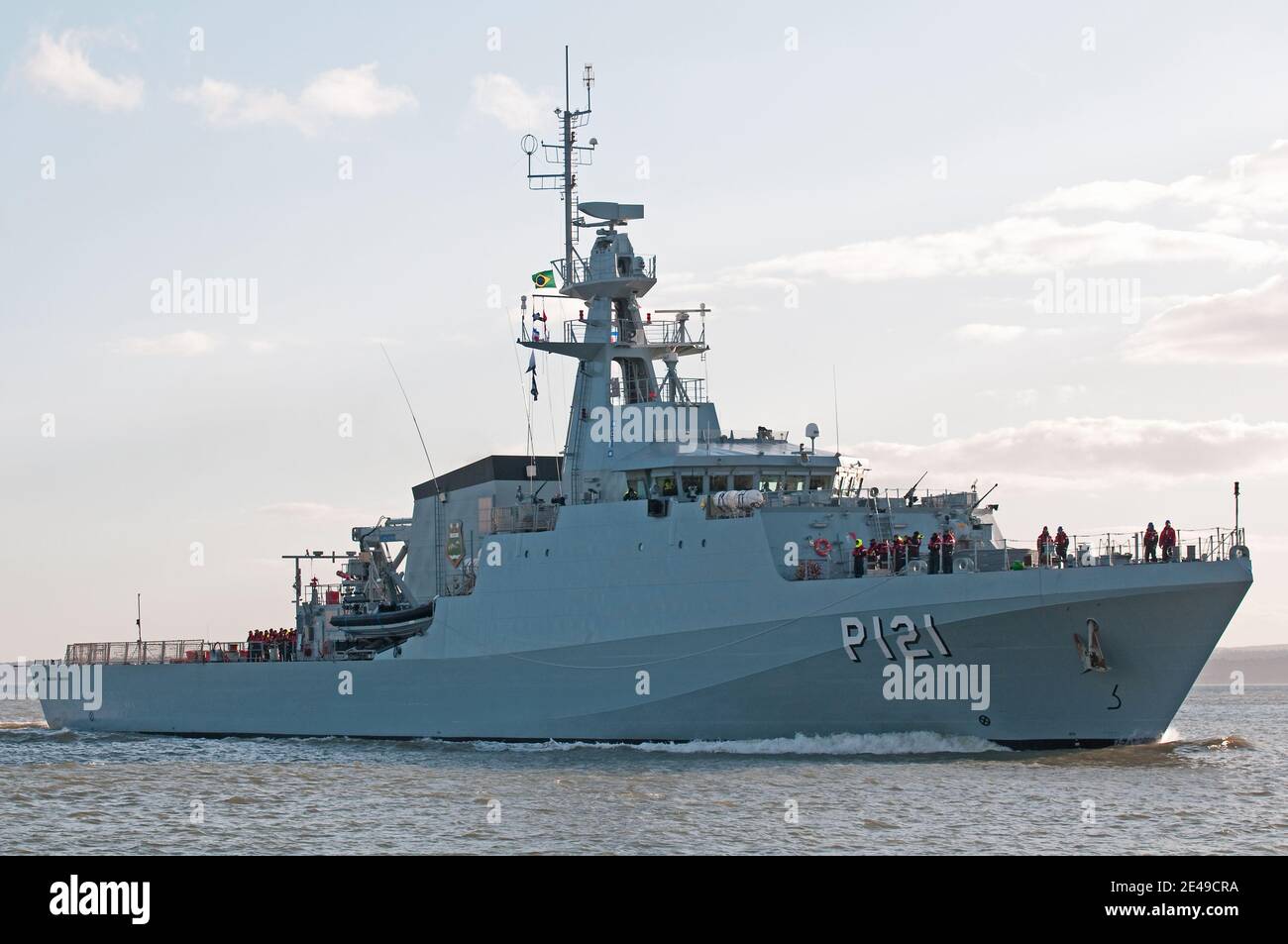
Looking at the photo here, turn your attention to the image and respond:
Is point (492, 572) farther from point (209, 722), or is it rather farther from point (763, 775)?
point (209, 722)

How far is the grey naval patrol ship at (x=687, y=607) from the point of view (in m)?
20.0

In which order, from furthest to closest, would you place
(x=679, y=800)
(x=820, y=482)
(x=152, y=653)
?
(x=152, y=653) → (x=820, y=482) → (x=679, y=800)

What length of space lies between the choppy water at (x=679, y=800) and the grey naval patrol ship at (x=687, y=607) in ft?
2.29

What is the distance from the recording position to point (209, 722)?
31.7 meters

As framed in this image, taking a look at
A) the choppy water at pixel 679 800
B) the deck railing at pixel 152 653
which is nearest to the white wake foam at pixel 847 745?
the choppy water at pixel 679 800

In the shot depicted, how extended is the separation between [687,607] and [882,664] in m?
3.17

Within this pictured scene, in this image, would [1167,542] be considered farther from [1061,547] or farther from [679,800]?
[679,800]

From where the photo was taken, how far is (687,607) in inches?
880

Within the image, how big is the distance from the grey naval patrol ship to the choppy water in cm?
70

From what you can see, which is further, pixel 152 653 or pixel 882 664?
pixel 152 653

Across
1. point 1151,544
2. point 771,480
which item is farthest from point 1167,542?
point 771,480

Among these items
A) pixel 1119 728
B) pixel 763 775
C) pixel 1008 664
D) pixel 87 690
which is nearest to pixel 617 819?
pixel 763 775

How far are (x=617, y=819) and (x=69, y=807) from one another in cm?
778
